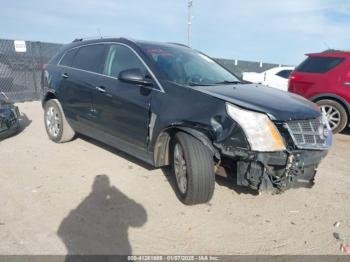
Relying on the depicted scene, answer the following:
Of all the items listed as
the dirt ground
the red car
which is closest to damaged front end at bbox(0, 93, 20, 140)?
the dirt ground

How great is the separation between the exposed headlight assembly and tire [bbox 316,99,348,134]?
480cm

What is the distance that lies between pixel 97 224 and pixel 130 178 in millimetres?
1199

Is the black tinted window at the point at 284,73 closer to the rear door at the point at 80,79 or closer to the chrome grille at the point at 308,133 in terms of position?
the rear door at the point at 80,79

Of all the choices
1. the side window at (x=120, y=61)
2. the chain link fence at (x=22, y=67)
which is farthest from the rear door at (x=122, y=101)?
the chain link fence at (x=22, y=67)

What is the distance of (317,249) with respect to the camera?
9.88 feet

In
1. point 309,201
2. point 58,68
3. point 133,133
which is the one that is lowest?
point 309,201

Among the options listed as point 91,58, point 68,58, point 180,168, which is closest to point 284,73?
point 68,58

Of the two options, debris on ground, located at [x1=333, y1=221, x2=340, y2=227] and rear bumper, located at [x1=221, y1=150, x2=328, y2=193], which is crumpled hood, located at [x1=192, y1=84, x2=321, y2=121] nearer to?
rear bumper, located at [x1=221, y1=150, x2=328, y2=193]

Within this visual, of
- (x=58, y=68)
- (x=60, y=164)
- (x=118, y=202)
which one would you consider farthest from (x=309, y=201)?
(x=58, y=68)

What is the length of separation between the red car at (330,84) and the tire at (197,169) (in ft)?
16.2

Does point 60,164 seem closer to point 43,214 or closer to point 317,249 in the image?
point 43,214

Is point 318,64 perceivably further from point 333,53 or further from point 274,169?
point 274,169

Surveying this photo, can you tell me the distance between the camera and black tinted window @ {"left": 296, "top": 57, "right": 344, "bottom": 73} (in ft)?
24.6

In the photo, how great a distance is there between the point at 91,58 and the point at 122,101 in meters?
1.33
